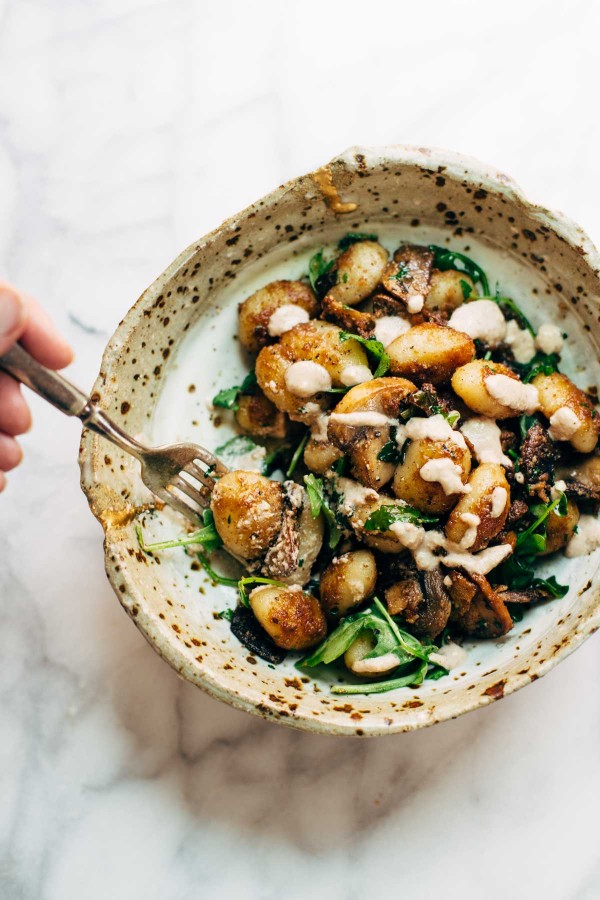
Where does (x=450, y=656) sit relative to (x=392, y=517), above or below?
below

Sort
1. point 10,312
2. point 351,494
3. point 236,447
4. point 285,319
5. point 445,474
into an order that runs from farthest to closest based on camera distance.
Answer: point 236,447, point 285,319, point 351,494, point 445,474, point 10,312

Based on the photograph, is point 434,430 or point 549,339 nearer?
point 434,430

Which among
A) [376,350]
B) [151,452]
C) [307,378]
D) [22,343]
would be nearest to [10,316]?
[22,343]

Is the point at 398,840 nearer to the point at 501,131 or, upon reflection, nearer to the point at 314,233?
the point at 314,233

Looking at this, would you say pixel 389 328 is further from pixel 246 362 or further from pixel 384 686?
pixel 384 686

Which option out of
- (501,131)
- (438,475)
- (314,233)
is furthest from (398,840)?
(501,131)

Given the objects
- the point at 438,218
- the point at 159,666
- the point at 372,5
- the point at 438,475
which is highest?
the point at 372,5

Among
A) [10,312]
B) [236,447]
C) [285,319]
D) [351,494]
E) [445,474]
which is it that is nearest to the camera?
[10,312]

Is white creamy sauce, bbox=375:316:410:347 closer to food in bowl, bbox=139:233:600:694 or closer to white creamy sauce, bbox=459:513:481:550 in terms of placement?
food in bowl, bbox=139:233:600:694

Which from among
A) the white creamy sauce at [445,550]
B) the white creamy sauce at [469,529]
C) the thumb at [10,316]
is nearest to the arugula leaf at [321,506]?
the white creamy sauce at [445,550]
